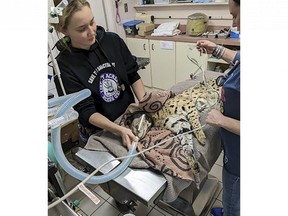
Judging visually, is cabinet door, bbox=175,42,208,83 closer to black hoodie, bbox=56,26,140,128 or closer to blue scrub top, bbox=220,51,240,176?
black hoodie, bbox=56,26,140,128

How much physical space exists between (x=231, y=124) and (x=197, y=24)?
8.39ft

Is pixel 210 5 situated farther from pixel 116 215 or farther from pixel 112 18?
pixel 116 215

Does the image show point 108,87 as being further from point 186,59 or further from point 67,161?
point 186,59

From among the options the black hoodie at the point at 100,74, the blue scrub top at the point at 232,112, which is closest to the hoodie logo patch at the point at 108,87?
the black hoodie at the point at 100,74

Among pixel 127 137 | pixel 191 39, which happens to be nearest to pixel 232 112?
pixel 127 137

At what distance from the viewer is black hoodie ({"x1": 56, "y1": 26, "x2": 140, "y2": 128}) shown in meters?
1.27

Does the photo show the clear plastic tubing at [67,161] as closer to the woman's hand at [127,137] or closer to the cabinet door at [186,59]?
the woman's hand at [127,137]

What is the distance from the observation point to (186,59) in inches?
124

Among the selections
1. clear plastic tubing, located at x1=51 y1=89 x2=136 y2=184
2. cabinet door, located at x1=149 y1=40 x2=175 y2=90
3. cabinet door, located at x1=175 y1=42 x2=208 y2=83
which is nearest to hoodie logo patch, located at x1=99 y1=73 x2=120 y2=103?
clear plastic tubing, located at x1=51 y1=89 x2=136 y2=184

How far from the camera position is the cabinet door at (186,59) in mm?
3027

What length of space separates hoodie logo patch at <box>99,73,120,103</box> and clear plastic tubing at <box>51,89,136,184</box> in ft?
1.38

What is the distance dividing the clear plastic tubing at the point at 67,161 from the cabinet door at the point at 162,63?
250 cm
